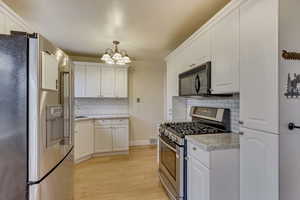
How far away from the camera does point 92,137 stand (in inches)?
156

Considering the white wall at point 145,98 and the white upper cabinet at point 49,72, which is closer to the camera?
the white upper cabinet at point 49,72

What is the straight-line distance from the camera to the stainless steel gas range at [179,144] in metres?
1.88

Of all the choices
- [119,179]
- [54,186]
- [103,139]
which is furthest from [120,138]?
[54,186]

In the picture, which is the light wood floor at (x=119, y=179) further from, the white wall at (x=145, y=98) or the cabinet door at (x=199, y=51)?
the cabinet door at (x=199, y=51)

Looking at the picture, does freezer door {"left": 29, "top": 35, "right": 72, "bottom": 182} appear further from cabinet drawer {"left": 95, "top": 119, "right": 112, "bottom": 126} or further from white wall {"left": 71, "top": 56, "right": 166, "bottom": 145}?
white wall {"left": 71, "top": 56, "right": 166, "bottom": 145}

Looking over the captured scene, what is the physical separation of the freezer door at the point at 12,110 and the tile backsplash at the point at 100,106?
3.38 meters

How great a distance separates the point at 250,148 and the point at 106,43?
3.09 meters

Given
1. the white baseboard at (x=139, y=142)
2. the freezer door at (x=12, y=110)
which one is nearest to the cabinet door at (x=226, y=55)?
the freezer door at (x=12, y=110)

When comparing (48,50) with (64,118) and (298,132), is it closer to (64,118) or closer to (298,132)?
(64,118)

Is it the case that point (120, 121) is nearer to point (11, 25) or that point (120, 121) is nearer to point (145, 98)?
point (145, 98)

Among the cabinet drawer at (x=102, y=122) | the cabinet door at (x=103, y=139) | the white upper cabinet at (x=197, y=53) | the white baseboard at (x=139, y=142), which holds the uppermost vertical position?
the white upper cabinet at (x=197, y=53)

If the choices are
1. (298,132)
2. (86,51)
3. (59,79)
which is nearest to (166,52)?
(86,51)

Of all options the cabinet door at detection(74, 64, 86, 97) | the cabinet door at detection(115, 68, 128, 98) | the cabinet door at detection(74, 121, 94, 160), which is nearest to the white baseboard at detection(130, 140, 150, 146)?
the cabinet door at detection(74, 121, 94, 160)

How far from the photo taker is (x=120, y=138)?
4.18 meters
